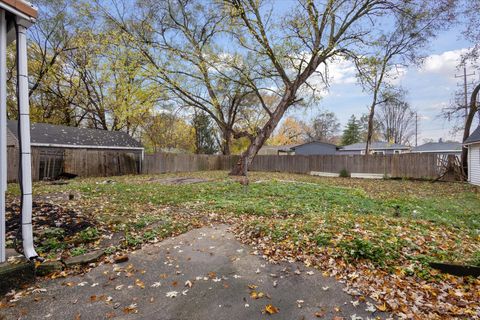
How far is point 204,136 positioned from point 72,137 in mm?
A: 17030

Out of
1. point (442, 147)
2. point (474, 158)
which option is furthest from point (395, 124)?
point (474, 158)

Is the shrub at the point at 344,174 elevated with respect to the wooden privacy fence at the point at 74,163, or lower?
lower

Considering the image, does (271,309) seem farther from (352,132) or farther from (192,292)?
(352,132)

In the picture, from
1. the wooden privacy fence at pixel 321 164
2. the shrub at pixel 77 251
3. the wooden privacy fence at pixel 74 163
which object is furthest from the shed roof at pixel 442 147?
the shrub at pixel 77 251

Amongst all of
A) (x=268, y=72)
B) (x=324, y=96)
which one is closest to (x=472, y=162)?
(x=324, y=96)

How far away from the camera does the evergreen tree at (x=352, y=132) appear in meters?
43.1

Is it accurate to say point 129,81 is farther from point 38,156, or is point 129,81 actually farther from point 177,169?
point 38,156

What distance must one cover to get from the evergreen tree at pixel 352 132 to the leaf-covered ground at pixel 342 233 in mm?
37094

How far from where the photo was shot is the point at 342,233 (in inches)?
165

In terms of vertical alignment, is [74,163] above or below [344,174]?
above

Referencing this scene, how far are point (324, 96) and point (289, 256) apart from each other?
13.3 meters

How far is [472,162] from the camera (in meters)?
14.0

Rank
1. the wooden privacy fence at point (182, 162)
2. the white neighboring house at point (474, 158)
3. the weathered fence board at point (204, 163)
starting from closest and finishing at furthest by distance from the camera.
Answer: the white neighboring house at point (474, 158) → the weathered fence board at point (204, 163) → the wooden privacy fence at point (182, 162)

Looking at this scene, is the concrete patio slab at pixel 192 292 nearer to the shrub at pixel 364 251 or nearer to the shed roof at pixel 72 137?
the shrub at pixel 364 251
